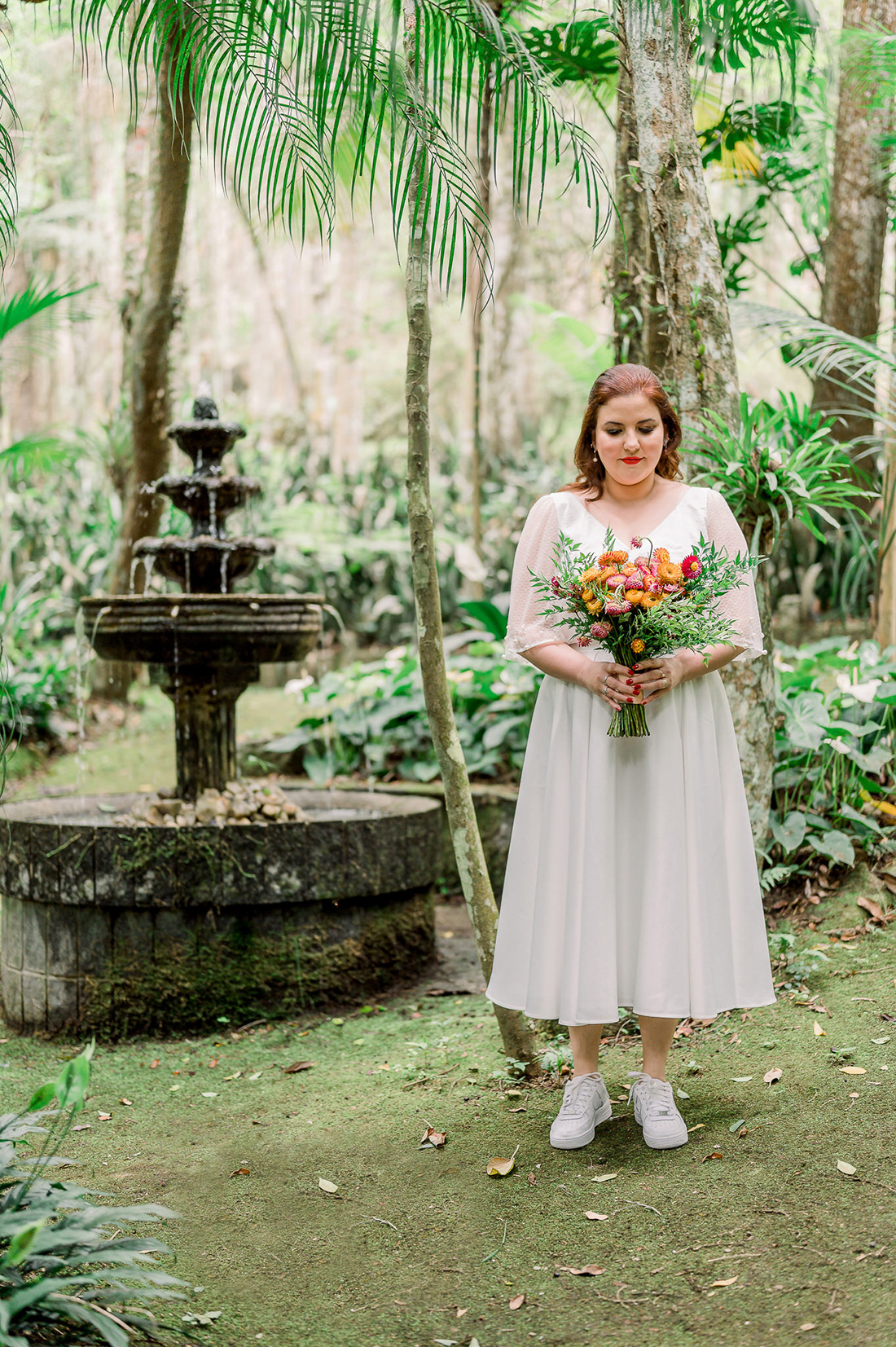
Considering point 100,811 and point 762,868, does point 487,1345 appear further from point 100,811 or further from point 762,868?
point 100,811

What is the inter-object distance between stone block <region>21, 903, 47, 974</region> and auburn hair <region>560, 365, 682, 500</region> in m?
2.43

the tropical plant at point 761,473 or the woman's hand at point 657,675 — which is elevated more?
the tropical plant at point 761,473

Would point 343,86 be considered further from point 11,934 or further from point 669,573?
point 11,934

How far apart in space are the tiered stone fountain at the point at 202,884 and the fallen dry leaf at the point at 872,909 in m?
1.61

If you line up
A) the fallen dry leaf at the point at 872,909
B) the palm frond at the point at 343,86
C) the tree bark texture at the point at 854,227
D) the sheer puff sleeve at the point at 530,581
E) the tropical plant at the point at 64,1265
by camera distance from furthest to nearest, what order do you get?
the tree bark texture at the point at 854,227
the fallen dry leaf at the point at 872,909
the sheer puff sleeve at the point at 530,581
the palm frond at the point at 343,86
the tropical plant at the point at 64,1265

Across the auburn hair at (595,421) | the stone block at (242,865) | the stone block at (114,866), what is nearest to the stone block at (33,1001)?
the stone block at (114,866)

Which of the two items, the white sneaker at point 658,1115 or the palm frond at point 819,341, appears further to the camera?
the palm frond at point 819,341

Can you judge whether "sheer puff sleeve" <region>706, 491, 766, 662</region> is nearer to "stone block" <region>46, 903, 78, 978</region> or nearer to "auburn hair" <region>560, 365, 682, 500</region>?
"auburn hair" <region>560, 365, 682, 500</region>

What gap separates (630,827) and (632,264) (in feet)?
7.83

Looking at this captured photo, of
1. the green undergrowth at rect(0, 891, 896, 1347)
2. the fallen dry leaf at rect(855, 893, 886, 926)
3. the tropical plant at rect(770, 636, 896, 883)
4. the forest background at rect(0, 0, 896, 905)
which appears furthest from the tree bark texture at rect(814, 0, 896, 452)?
the green undergrowth at rect(0, 891, 896, 1347)

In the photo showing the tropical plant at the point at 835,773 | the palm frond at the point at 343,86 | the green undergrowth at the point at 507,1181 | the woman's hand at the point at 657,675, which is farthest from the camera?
the tropical plant at the point at 835,773

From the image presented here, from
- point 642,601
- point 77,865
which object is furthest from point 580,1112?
point 77,865

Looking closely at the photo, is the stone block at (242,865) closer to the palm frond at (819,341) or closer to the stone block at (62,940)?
the stone block at (62,940)

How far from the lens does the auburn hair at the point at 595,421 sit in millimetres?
2805
